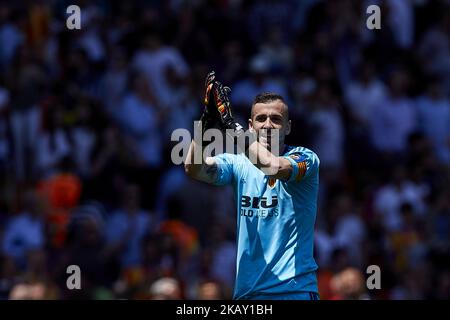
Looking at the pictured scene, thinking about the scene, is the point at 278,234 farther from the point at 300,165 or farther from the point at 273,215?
the point at 300,165

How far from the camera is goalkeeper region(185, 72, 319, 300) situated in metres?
8.90

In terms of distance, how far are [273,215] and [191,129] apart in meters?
7.96

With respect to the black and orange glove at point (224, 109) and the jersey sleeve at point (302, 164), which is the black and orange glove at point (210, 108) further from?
the jersey sleeve at point (302, 164)

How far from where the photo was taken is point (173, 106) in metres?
17.2

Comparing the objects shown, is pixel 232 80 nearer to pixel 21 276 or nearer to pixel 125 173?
pixel 125 173

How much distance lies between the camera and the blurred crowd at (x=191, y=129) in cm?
1534

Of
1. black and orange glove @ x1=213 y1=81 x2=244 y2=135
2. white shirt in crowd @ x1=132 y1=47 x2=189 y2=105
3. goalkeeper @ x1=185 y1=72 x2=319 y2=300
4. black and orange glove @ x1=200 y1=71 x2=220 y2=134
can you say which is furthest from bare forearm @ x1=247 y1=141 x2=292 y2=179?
white shirt in crowd @ x1=132 y1=47 x2=189 y2=105

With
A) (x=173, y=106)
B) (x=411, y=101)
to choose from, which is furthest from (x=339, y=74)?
(x=173, y=106)

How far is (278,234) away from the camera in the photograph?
29.4 feet

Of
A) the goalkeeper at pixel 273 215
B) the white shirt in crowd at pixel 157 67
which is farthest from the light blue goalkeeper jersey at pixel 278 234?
the white shirt in crowd at pixel 157 67

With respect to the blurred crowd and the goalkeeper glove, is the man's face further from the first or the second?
the blurred crowd

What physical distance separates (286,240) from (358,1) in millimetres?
10924

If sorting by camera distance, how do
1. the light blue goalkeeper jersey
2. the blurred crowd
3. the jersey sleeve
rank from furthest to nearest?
the blurred crowd, the light blue goalkeeper jersey, the jersey sleeve
